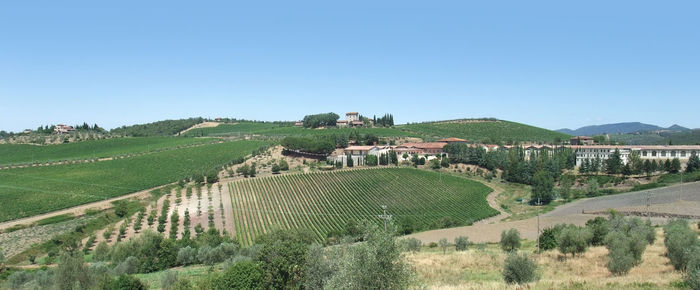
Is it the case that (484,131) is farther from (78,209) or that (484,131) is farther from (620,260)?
(620,260)

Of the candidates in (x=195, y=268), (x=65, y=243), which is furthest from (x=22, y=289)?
(x=65, y=243)

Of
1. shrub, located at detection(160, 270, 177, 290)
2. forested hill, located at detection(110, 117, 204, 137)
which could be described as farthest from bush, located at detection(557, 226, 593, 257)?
forested hill, located at detection(110, 117, 204, 137)

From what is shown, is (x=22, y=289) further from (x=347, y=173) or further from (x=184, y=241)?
(x=347, y=173)

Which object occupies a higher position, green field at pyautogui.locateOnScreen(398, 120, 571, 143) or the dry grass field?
green field at pyautogui.locateOnScreen(398, 120, 571, 143)

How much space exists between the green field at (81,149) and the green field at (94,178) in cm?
1427

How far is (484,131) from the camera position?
545ft

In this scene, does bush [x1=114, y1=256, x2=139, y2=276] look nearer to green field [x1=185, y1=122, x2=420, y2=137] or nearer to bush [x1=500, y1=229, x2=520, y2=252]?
bush [x1=500, y1=229, x2=520, y2=252]

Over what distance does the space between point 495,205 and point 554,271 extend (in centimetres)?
4613

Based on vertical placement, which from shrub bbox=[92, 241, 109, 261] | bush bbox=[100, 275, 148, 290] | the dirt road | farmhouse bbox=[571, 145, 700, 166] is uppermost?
farmhouse bbox=[571, 145, 700, 166]

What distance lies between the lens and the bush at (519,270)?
77.3 feet

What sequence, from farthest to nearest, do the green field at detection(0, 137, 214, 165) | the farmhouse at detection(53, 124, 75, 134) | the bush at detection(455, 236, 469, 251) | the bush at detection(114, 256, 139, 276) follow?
the farmhouse at detection(53, 124, 75, 134) → the green field at detection(0, 137, 214, 165) → the bush at detection(455, 236, 469, 251) → the bush at detection(114, 256, 139, 276)

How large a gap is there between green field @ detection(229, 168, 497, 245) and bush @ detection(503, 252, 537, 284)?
32785 millimetres

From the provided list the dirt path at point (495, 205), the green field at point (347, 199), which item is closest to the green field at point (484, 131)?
the dirt path at point (495, 205)

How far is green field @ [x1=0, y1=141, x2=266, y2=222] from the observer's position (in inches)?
2749
